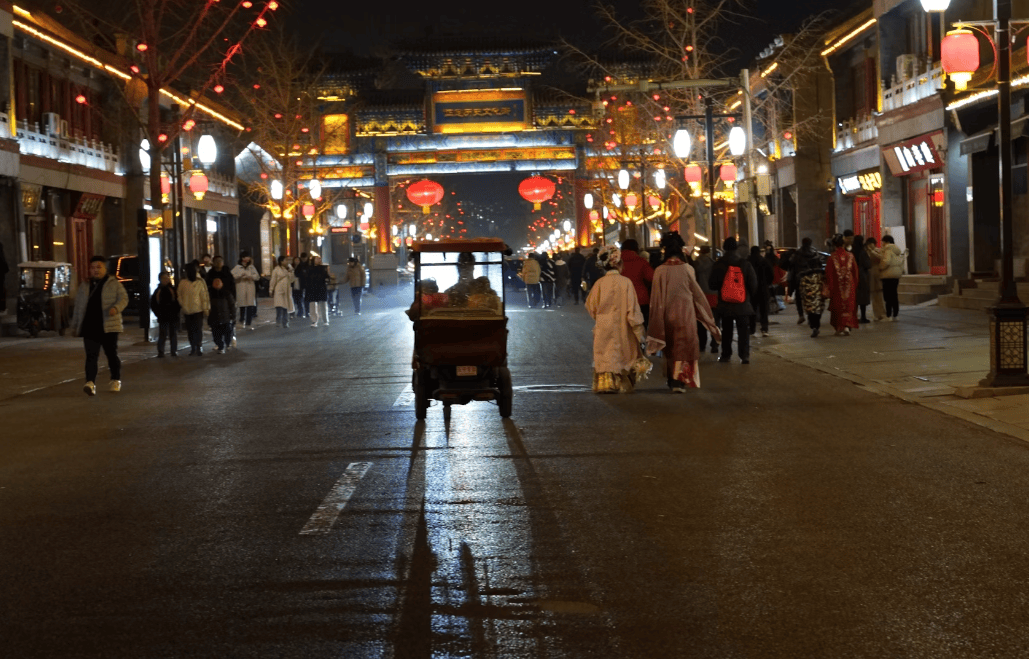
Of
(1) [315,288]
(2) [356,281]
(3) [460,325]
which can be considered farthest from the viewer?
(2) [356,281]

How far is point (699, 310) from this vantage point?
15508 mm

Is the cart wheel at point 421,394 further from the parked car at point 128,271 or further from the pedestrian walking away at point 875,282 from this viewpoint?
the parked car at point 128,271

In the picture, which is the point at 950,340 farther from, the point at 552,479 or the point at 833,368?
the point at 552,479

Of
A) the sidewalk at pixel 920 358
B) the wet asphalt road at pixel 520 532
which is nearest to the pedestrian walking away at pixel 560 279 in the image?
the sidewalk at pixel 920 358

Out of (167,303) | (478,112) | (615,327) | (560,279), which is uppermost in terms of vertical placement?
(478,112)

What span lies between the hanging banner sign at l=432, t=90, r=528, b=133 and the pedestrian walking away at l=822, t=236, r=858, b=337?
43.3m

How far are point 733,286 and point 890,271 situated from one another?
8429 mm

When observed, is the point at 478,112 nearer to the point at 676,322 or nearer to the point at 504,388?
the point at 676,322

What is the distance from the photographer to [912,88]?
107 ft

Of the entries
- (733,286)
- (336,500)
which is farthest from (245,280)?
(336,500)

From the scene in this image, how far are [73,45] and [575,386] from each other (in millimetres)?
25521

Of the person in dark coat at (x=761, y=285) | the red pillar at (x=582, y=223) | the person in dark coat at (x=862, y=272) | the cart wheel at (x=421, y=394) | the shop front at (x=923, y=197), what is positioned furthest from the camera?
the red pillar at (x=582, y=223)

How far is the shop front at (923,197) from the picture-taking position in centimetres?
3167

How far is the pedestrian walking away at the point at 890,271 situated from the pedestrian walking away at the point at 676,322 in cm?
1077
